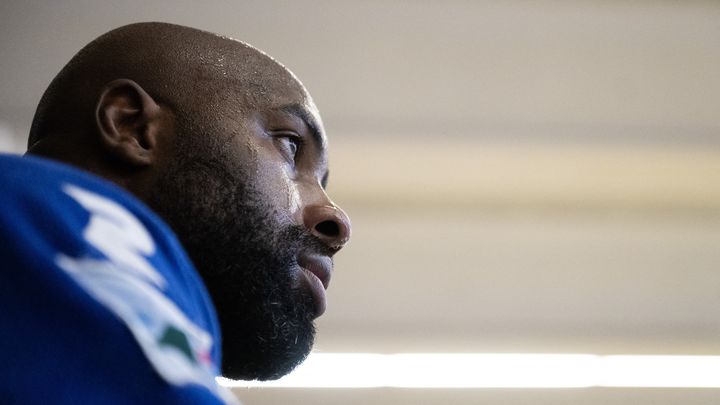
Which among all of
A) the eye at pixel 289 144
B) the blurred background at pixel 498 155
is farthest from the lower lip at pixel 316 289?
the blurred background at pixel 498 155

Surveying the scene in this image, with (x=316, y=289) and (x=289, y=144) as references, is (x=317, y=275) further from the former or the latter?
(x=289, y=144)

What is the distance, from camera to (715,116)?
2971 mm

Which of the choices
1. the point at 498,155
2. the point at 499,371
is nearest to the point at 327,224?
the point at 498,155

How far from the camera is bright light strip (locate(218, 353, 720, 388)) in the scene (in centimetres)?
340

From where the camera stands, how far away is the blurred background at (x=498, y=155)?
2.77 m

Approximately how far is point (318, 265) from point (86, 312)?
1.82 ft

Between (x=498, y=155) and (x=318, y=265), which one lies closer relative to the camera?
(x=318, y=265)

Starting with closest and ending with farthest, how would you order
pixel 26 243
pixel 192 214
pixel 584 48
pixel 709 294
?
pixel 26 243, pixel 192 214, pixel 584 48, pixel 709 294

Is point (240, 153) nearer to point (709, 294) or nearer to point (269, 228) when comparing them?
point (269, 228)

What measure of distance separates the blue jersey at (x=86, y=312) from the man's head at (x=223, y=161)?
17.3 inches

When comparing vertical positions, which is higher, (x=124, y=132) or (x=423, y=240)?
(x=423, y=240)

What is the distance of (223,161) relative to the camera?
0.92 meters

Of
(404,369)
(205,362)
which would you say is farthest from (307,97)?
(404,369)

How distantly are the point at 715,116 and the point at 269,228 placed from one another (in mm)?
2490
